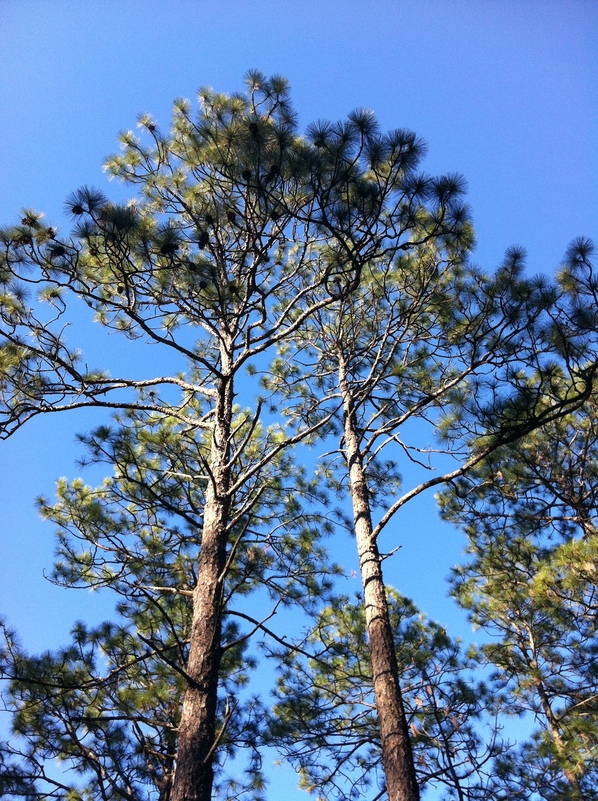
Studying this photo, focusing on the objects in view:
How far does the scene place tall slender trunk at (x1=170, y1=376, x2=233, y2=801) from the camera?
322 centimetres

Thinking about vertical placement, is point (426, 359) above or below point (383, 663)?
above

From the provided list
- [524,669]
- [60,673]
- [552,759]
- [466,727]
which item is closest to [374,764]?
[466,727]

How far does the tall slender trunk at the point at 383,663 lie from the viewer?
3758mm

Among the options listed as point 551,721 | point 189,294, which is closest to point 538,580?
point 551,721

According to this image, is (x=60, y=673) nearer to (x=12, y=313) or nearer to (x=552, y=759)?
(x=12, y=313)

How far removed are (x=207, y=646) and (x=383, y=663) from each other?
1.53m

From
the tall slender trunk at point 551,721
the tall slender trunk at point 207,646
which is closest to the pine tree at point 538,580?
the tall slender trunk at point 551,721

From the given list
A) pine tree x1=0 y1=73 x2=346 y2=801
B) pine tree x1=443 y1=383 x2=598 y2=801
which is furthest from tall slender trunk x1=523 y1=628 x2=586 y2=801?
pine tree x1=0 y1=73 x2=346 y2=801

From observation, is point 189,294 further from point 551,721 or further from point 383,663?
point 551,721

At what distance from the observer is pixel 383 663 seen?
14.4 feet

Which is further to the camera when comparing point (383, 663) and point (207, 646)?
point (383, 663)

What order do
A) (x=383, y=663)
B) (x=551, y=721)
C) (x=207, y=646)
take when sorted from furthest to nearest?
(x=551, y=721)
(x=383, y=663)
(x=207, y=646)

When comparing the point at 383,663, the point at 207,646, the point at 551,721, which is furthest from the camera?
the point at 551,721

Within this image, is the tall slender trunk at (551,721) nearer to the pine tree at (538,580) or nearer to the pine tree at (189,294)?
the pine tree at (538,580)
